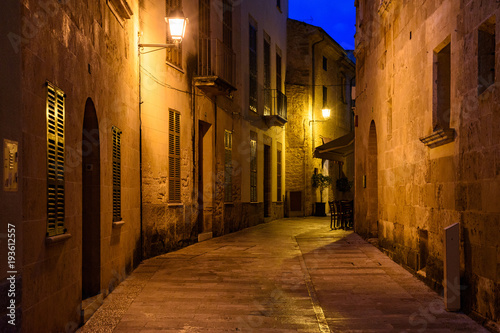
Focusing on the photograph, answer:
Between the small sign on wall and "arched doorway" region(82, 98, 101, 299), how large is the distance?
2860mm

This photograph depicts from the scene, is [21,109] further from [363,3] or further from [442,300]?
[363,3]

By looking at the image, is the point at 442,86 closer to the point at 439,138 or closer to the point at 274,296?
the point at 439,138

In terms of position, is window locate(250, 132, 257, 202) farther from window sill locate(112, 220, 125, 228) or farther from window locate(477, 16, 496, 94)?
window locate(477, 16, 496, 94)

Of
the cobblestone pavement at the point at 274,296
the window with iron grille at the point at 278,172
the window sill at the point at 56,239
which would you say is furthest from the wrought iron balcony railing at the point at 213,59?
the window sill at the point at 56,239

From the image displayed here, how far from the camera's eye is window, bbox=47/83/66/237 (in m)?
4.66

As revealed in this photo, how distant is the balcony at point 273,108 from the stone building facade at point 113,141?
794 mm

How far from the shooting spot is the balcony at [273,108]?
796 inches

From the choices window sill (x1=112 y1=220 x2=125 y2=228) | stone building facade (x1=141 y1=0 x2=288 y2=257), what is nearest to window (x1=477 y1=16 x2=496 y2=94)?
window sill (x1=112 y1=220 x2=125 y2=228)

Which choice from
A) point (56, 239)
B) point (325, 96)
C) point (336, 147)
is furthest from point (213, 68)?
point (325, 96)

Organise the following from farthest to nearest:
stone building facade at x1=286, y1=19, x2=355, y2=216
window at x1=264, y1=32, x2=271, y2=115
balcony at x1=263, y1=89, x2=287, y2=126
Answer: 1. stone building facade at x1=286, y1=19, x2=355, y2=216
2. window at x1=264, y1=32, x2=271, y2=115
3. balcony at x1=263, y1=89, x2=287, y2=126

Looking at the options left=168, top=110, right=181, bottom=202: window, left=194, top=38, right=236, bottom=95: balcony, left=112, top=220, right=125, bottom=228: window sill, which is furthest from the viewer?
left=194, top=38, right=236, bottom=95: balcony

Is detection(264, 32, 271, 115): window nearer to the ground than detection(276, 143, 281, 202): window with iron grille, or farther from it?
farther from it

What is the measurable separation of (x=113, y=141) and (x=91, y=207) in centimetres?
124

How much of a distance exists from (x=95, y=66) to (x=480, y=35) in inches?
173
